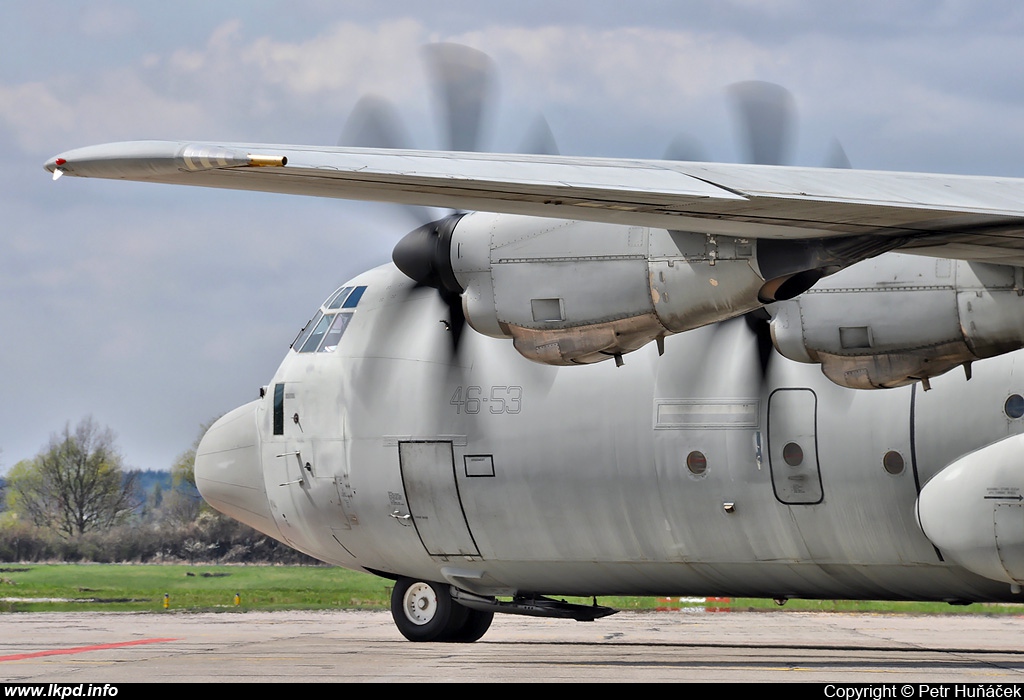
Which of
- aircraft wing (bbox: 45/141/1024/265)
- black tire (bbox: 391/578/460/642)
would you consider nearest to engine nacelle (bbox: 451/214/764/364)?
aircraft wing (bbox: 45/141/1024/265)

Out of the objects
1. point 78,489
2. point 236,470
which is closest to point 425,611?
point 236,470

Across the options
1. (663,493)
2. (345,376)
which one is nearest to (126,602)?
(345,376)

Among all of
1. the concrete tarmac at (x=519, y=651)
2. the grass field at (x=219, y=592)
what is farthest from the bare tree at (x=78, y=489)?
the concrete tarmac at (x=519, y=651)

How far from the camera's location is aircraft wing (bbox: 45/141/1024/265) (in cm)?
723

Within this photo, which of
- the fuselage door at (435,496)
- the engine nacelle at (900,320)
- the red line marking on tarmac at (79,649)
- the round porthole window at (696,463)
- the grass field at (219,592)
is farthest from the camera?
the grass field at (219,592)

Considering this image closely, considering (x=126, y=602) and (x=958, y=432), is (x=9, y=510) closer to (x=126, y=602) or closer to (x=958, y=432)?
(x=126, y=602)

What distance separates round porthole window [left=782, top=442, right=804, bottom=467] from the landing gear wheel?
5.94m

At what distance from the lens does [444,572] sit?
16469 millimetres

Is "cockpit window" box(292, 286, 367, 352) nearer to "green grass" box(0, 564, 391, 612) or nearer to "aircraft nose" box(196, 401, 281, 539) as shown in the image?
"aircraft nose" box(196, 401, 281, 539)

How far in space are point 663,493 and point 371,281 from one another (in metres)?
5.15

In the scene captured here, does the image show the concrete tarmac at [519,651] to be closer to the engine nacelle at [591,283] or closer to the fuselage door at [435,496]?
the fuselage door at [435,496]

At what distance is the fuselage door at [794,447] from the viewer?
1352cm

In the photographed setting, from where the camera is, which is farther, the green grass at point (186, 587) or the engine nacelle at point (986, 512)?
the green grass at point (186, 587)

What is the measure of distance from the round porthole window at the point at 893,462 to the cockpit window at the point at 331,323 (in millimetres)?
7308
